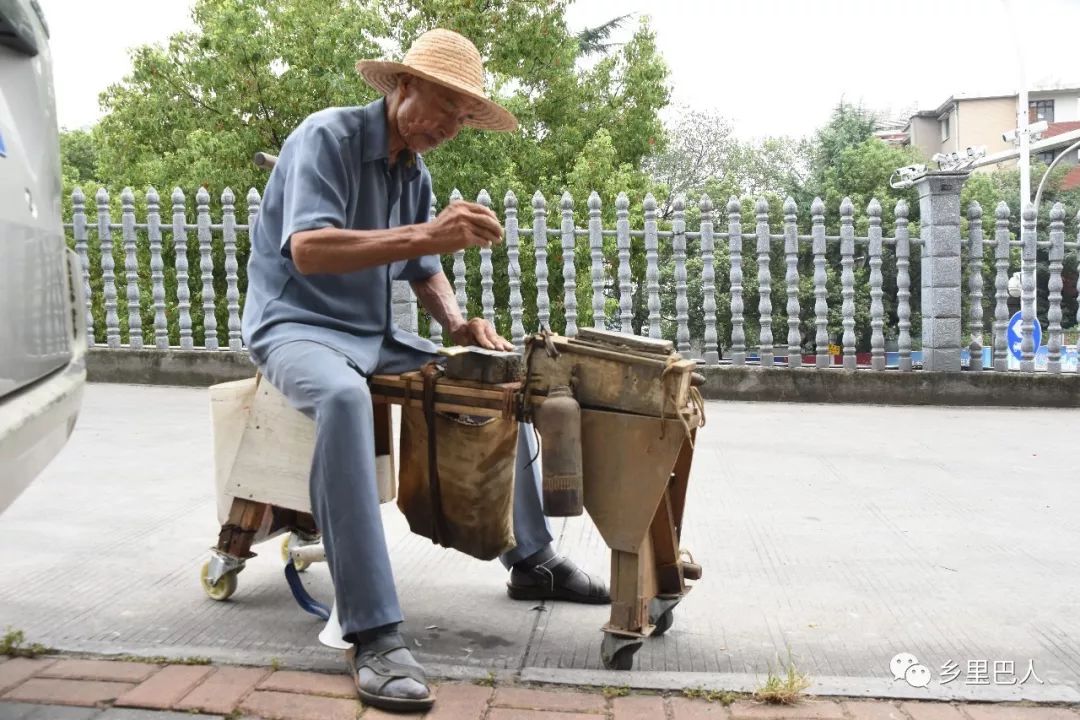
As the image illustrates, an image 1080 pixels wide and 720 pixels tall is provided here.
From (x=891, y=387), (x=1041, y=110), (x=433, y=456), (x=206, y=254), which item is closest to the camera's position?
(x=433, y=456)

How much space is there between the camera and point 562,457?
8.84ft

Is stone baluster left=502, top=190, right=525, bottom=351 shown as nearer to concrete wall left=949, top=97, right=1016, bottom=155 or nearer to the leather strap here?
the leather strap

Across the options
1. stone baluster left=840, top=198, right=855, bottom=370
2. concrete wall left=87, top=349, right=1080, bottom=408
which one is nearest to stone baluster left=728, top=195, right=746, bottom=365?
concrete wall left=87, top=349, right=1080, bottom=408

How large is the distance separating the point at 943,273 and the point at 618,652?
7161 mm

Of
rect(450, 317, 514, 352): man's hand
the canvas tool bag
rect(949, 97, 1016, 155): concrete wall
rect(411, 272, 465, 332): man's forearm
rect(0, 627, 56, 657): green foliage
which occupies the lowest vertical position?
rect(0, 627, 56, 657): green foliage

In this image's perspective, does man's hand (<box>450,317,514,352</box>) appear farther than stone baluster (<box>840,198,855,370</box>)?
No

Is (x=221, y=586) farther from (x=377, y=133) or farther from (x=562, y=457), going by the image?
(x=377, y=133)

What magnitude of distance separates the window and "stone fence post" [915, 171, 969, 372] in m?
75.7

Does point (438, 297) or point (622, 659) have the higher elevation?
point (438, 297)

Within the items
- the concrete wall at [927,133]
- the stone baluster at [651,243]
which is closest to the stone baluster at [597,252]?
the stone baluster at [651,243]

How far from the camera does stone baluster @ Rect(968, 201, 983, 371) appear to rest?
9.08m

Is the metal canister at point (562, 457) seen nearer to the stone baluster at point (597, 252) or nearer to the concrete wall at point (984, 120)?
the stone baluster at point (597, 252)

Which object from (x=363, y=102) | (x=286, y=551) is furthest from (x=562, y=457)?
(x=363, y=102)

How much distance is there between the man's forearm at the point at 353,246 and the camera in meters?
2.85
